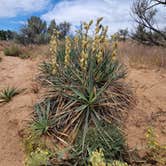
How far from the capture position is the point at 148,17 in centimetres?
1420

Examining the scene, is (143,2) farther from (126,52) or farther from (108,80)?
(108,80)

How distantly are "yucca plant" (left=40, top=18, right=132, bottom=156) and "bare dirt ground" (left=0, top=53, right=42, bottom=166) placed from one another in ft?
2.23

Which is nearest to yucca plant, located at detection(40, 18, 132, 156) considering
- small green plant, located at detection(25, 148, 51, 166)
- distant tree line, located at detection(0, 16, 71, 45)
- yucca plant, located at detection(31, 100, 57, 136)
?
yucca plant, located at detection(31, 100, 57, 136)

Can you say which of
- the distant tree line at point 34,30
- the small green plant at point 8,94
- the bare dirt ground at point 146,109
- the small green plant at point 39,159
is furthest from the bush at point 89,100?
the distant tree line at point 34,30

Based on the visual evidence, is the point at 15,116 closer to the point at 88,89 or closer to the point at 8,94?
the point at 8,94

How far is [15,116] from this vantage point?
5.33 metres

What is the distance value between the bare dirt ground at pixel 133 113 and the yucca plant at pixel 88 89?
12.8 inches

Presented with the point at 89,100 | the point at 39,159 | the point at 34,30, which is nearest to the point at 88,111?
the point at 89,100

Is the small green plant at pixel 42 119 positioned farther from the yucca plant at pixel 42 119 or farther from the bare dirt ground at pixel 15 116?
the bare dirt ground at pixel 15 116

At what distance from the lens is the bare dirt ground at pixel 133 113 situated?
4.45 metres

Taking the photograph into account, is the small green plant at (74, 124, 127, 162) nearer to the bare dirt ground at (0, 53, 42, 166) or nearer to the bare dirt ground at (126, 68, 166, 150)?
the bare dirt ground at (126, 68, 166, 150)

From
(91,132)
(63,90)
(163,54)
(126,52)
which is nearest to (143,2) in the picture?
(126,52)

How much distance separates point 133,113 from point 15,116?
7.49 feet

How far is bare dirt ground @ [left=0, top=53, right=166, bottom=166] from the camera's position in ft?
14.6
